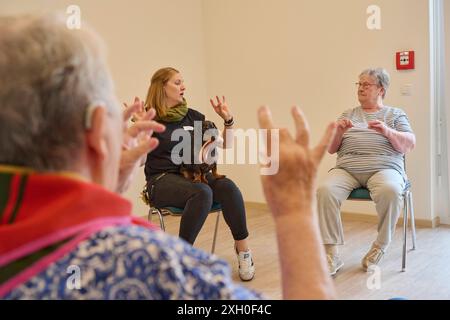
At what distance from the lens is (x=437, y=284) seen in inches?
104

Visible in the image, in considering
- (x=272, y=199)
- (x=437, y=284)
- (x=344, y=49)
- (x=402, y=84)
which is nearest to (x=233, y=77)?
(x=344, y=49)

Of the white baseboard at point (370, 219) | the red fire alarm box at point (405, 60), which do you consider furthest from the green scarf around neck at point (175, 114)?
the red fire alarm box at point (405, 60)

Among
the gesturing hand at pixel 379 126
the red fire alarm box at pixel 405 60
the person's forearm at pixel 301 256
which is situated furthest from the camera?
the red fire alarm box at pixel 405 60

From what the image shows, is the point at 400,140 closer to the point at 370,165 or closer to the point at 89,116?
the point at 370,165

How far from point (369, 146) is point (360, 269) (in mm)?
783

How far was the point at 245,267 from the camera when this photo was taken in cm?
287

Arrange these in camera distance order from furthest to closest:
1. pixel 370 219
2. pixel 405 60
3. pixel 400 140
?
pixel 370 219 < pixel 405 60 < pixel 400 140

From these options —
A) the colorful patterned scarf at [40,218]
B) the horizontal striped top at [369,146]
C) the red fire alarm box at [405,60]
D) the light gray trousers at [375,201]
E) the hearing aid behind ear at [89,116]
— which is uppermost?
the red fire alarm box at [405,60]

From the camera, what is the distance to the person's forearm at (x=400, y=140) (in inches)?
119

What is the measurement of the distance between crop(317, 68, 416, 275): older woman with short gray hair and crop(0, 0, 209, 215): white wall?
77.6 inches

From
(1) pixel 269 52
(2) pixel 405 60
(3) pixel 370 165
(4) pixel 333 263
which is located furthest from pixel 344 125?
(1) pixel 269 52

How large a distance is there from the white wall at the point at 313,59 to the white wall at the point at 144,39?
0.18m

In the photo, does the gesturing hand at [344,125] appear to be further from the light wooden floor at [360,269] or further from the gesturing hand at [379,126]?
the light wooden floor at [360,269]
